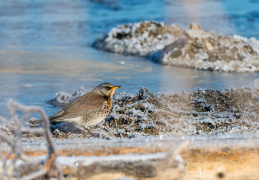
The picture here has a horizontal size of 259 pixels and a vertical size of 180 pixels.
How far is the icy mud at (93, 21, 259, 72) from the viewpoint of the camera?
8.44 m

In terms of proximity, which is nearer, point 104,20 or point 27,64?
point 27,64

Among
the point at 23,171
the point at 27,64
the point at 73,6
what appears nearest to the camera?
the point at 23,171

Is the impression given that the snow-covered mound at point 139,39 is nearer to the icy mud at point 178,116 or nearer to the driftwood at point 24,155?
the icy mud at point 178,116

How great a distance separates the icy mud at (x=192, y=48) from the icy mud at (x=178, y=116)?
111 inches

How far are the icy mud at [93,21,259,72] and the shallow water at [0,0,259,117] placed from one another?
0.34 m

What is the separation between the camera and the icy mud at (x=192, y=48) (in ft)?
27.7

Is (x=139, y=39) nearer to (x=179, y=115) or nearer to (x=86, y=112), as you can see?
(x=179, y=115)

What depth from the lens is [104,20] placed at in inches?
595

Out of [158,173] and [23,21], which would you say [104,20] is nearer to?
[23,21]

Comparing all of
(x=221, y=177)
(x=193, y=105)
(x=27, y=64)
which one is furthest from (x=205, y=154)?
(x=27, y=64)

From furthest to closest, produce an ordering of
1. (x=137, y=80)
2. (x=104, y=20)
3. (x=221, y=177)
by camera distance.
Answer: (x=104, y=20) → (x=137, y=80) → (x=221, y=177)

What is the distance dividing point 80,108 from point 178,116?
106 cm

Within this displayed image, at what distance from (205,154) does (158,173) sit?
58 centimetres

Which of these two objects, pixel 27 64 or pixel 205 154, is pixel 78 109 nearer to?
pixel 205 154
